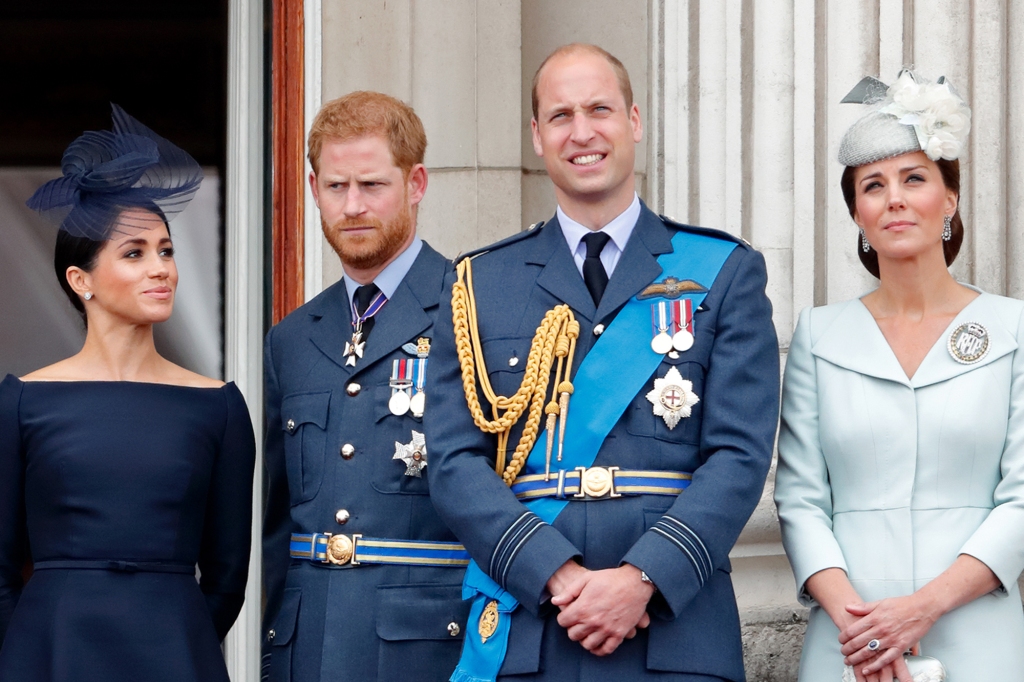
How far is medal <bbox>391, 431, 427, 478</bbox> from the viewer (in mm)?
3316

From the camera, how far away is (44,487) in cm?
313

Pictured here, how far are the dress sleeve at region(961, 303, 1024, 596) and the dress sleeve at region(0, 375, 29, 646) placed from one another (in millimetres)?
1920

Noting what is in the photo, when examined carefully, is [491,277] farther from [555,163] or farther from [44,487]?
[44,487]

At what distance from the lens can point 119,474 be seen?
10.3 feet

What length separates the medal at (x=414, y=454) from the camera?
131 inches

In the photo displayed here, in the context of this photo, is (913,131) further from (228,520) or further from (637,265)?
(228,520)

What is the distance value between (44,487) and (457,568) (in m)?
0.89

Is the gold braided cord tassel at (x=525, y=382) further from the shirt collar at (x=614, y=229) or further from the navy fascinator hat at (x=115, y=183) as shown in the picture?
the navy fascinator hat at (x=115, y=183)

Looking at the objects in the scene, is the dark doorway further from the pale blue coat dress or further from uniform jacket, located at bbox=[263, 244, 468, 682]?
the pale blue coat dress

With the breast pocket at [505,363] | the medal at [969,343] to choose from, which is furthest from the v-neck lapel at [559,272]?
the medal at [969,343]

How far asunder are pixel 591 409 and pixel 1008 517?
32.6 inches

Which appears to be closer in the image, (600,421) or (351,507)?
(600,421)

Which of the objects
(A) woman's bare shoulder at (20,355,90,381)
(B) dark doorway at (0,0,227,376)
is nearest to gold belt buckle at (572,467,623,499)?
(A) woman's bare shoulder at (20,355,90,381)

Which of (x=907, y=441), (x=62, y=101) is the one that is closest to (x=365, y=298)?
(x=907, y=441)
